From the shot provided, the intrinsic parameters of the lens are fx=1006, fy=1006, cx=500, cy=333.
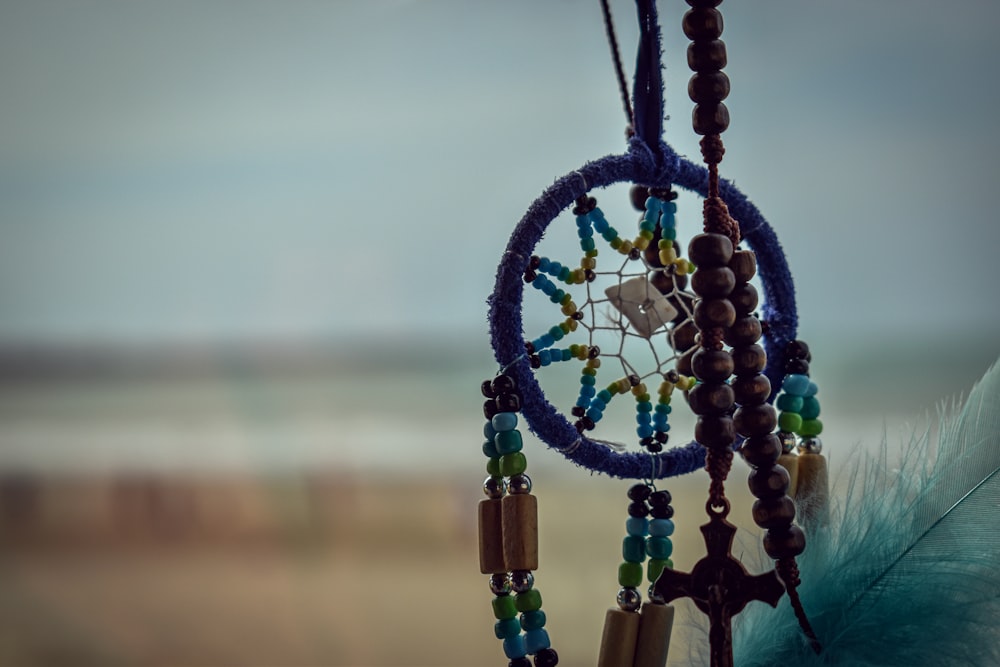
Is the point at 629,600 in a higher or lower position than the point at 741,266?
lower

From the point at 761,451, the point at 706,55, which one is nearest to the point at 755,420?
the point at 761,451

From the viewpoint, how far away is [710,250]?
0.62 meters

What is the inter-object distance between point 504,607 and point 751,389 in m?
0.22

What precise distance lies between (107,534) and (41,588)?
0.25 m

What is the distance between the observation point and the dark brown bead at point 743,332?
2.10ft

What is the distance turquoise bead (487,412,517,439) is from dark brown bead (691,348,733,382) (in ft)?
0.41

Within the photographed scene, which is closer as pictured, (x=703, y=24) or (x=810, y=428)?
(x=703, y=24)

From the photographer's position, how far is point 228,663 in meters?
1.36

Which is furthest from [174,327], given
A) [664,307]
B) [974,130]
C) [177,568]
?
[974,130]

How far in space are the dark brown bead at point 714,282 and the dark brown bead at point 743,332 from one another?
24 mm

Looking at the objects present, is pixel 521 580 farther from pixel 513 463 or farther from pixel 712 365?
pixel 712 365

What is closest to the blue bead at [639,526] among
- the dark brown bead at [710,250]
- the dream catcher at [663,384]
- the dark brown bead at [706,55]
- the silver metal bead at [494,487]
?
Answer: the dream catcher at [663,384]

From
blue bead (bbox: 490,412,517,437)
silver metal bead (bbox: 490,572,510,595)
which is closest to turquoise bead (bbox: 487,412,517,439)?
blue bead (bbox: 490,412,517,437)

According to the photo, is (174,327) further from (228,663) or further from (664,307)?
(664,307)
